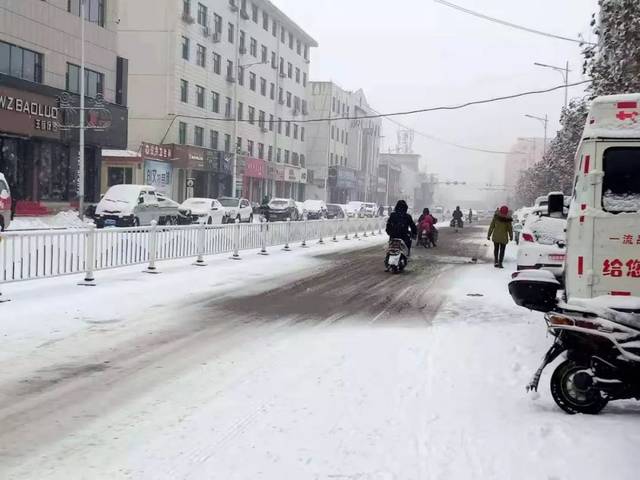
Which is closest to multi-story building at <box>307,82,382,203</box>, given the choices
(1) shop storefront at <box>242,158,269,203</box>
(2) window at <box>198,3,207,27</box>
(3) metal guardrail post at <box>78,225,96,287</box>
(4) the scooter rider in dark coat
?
(1) shop storefront at <box>242,158,269,203</box>

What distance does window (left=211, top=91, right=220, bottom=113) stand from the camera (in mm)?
49438

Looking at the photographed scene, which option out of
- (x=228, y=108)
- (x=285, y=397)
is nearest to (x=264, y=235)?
(x=285, y=397)

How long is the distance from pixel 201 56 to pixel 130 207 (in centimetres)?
2472

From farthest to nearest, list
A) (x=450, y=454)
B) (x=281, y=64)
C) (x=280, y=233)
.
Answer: (x=281, y=64) < (x=280, y=233) < (x=450, y=454)

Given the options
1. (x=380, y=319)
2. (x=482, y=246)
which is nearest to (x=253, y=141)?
(x=482, y=246)

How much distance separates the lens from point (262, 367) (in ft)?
21.3

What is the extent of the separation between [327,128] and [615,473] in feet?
241

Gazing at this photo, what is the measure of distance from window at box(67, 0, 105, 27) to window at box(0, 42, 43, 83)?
3.80 m

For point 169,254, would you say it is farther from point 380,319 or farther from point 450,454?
point 450,454

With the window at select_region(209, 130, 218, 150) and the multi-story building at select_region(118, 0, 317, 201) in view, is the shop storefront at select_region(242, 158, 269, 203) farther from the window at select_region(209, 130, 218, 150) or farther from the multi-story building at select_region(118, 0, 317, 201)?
the window at select_region(209, 130, 218, 150)

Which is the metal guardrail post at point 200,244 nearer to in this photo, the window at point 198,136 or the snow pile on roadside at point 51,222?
the snow pile on roadside at point 51,222

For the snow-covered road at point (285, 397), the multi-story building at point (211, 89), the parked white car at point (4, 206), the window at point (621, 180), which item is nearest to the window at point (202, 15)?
the multi-story building at point (211, 89)

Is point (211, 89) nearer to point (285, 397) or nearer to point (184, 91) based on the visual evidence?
point (184, 91)

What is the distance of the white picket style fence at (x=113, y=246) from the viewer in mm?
10180
